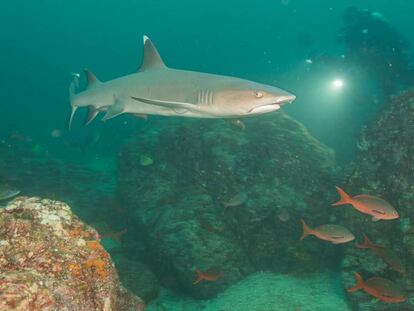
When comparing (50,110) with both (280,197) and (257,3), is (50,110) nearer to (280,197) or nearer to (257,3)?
(280,197)

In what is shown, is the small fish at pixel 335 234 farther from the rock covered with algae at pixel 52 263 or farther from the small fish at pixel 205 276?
the rock covered with algae at pixel 52 263

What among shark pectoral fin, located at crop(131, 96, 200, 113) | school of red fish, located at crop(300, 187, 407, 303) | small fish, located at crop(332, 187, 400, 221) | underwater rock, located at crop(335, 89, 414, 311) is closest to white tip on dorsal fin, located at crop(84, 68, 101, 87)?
shark pectoral fin, located at crop(131, 96, 200, 113)

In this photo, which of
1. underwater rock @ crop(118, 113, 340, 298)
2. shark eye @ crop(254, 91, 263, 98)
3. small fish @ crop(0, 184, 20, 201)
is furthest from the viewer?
small fish @ crop(0, 184, 20, 201)

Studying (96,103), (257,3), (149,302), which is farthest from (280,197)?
(257,3)

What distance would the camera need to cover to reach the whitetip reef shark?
4.06 meters

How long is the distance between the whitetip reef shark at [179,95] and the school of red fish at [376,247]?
2204 millimetres

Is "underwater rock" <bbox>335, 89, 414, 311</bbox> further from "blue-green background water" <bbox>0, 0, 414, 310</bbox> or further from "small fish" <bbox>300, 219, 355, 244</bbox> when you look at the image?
"blue-green background water" <bbox>0, 0, 414, 310</bbox>

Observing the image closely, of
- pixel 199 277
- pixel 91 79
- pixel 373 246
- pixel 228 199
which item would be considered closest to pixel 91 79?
pixel 91 79

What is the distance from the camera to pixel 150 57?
5844 mm

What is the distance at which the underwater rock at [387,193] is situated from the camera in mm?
5312

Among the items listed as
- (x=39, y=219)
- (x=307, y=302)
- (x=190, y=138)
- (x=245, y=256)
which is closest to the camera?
(x=39, y=219)

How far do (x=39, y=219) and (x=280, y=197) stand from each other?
5486mm

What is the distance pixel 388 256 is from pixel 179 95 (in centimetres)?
408

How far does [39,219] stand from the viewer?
8.75 ft
